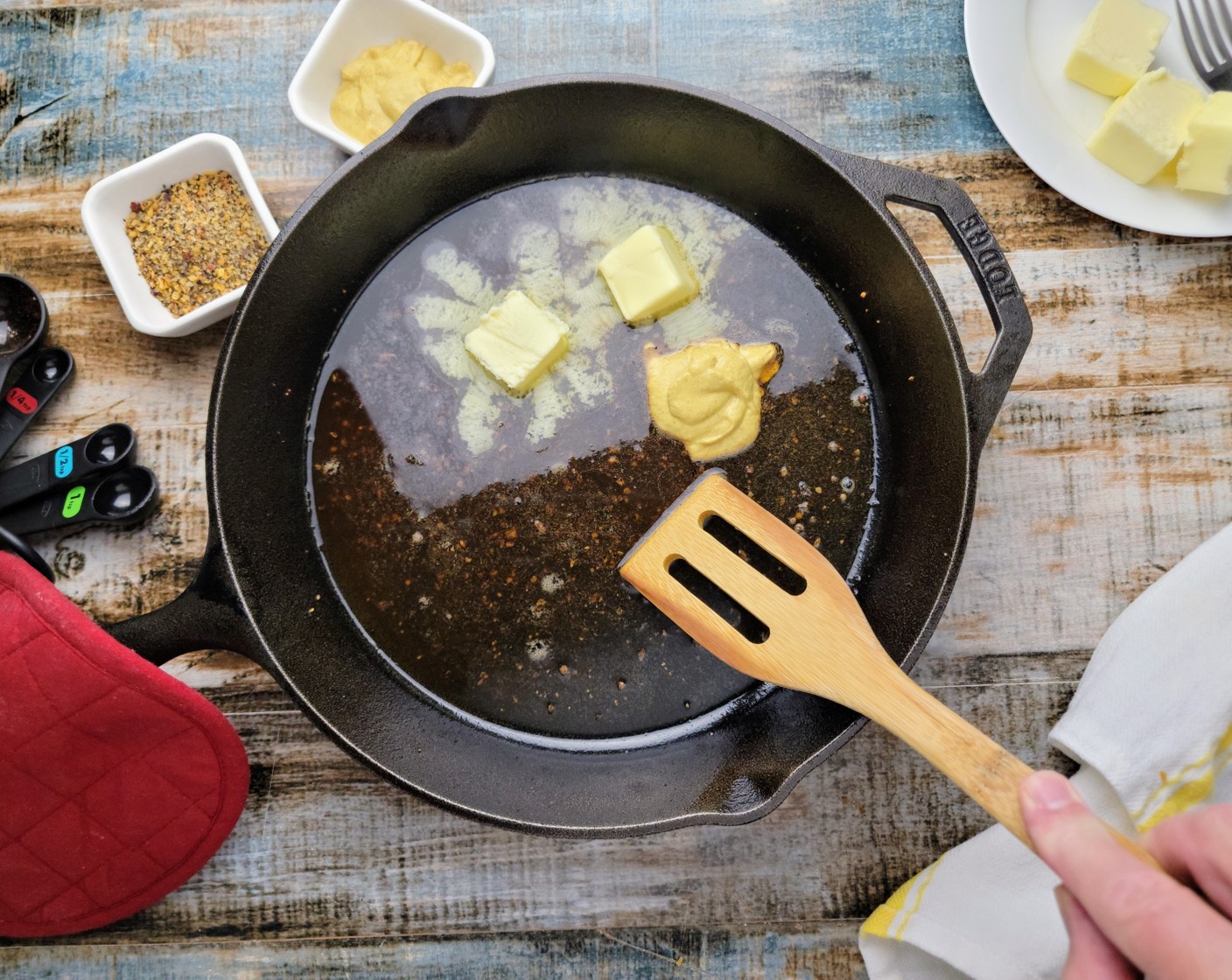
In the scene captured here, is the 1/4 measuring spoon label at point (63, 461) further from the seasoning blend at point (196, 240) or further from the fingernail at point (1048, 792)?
the fingernail at point (1048, 792)

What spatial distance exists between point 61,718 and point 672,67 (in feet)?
5.08

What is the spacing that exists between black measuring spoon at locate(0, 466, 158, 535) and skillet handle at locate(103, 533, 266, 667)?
0.26 metres

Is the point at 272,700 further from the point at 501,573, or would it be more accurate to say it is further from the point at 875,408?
the point at 875,408

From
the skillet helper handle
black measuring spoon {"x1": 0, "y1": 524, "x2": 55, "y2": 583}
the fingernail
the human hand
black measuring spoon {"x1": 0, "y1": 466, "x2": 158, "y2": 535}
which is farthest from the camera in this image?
black measuring spoon {"x1": 0, "y1": 466, "x2": 158, "y2": 535}

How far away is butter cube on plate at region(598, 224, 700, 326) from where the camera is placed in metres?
1.56

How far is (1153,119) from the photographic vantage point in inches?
60.0

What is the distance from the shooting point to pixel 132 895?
5.09 feet

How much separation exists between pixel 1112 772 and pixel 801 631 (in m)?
0.62

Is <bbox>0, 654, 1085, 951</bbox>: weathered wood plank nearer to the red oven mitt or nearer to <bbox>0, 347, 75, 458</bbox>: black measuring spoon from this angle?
the red oven mitt

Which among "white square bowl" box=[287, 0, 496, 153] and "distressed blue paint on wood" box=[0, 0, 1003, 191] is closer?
"white square bowl" box=[287, 0, 496, 153]

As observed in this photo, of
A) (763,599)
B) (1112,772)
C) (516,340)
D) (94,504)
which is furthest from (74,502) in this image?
(1112,772)

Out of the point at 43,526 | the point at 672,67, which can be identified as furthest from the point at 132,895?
the point at 672,67

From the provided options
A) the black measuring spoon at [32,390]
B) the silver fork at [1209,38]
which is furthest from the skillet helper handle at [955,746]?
the black measuring spoon at [32,390]

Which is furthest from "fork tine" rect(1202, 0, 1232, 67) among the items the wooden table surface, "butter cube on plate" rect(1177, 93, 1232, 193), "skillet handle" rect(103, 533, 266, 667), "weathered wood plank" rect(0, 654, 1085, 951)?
"skillet handle" rect(103, 533, 266, 667)
